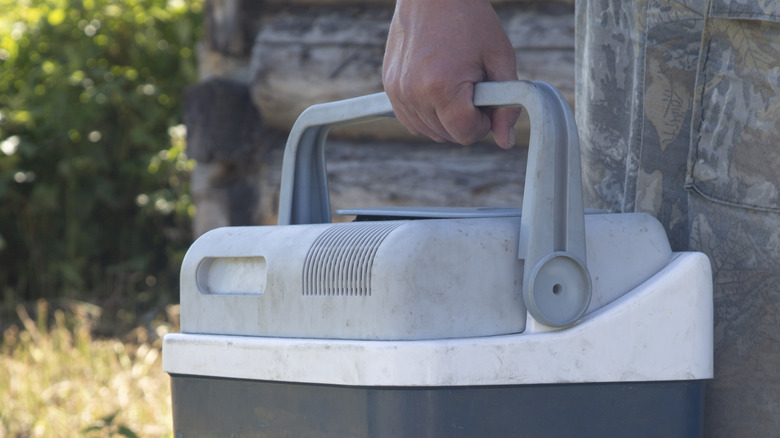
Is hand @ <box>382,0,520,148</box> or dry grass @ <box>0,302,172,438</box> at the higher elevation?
hand @ <box>382,0,520,148</box>

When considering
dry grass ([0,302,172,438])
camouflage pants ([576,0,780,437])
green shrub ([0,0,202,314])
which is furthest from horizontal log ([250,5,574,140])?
camouflage pants ([576,0,780,437])

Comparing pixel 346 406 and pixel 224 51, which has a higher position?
pixel 224 51

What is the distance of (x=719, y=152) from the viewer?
1.22m

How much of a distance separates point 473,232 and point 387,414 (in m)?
0.23

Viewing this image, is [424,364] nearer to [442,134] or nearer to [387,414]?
[387,414]

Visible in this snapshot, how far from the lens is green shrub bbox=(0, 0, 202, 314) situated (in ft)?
16.8

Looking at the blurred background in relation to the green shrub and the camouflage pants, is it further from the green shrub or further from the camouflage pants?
the camouflage pants

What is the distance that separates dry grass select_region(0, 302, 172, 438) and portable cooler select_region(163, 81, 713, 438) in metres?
1.46

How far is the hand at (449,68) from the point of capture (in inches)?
49.6

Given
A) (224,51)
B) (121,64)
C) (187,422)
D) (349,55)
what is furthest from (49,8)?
(187,422)

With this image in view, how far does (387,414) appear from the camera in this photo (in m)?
1.07

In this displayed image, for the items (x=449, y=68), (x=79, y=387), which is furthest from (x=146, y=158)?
(x=449, y=68)

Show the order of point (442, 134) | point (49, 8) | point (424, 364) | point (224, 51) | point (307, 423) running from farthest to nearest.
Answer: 1. point (49, 8)
2. point (224, 51)
3. point (442, 134)
4. point (307, 423)
5. point (424, 364)

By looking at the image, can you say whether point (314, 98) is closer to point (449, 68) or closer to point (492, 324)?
point (449, 68)
